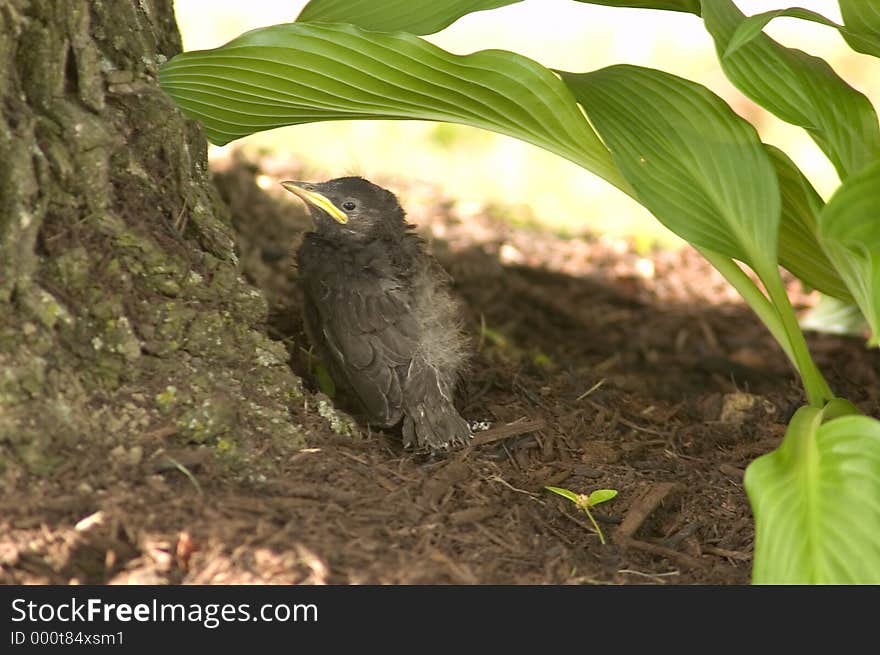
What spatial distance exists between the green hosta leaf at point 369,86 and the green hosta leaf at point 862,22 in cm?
81

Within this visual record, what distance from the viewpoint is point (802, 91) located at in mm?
2910

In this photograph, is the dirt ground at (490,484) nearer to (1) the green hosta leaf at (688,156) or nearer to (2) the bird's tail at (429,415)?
(2) the bird's tail at (429,415)

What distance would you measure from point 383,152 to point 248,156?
1.07 m

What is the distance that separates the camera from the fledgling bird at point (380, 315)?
306 centimetres

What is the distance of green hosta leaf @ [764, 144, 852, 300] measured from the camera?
303 cm

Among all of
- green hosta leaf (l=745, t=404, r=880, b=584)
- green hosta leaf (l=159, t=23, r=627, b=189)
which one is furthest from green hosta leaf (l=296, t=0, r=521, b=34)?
green hosta leaf (l=745, t=404, r=880, b=584)

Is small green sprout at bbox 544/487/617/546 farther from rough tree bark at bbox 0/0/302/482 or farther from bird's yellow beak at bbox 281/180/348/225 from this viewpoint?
bird's yellow beak at bbox 281/180/348/225

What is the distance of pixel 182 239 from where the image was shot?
111 inches

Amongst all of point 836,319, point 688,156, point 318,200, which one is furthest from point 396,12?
point 836,319

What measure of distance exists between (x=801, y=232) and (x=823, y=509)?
1.26 m

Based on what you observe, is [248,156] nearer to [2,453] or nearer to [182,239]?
[182,239]

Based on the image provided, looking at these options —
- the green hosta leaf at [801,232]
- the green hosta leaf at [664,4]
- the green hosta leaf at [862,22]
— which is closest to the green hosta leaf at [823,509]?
the green hosta leaf at [801,232]

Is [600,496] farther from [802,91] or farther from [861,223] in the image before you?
[802,91]

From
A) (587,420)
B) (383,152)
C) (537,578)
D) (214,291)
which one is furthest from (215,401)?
(383,152)
